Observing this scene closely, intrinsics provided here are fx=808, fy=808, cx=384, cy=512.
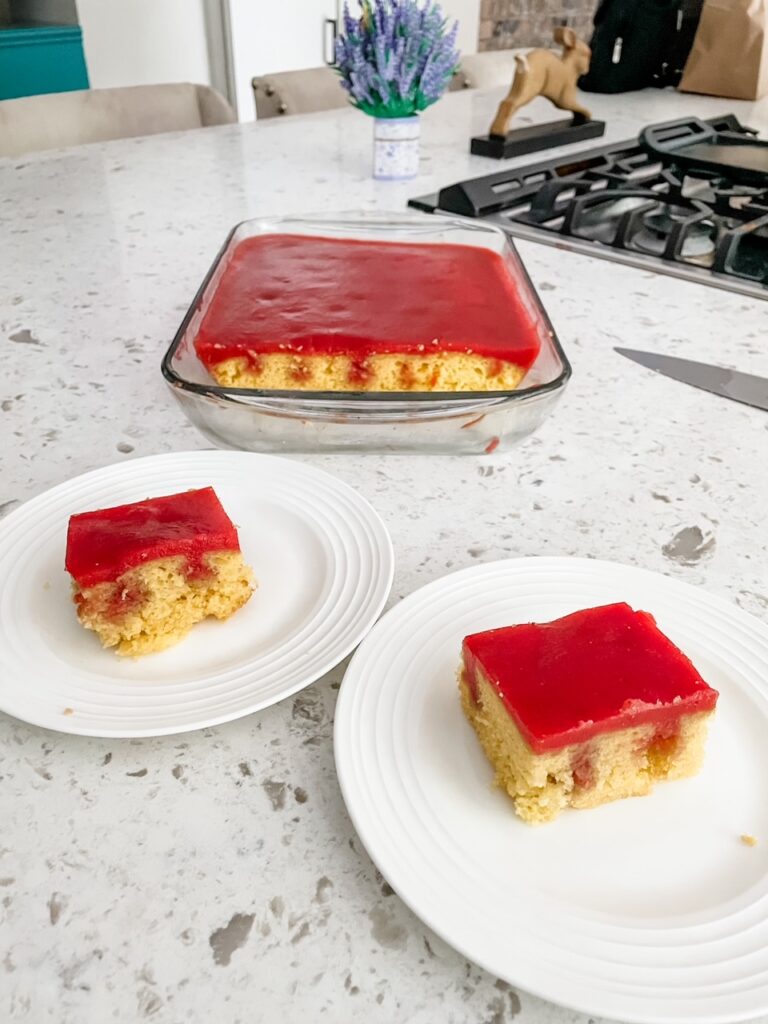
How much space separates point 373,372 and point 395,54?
848 millimetres

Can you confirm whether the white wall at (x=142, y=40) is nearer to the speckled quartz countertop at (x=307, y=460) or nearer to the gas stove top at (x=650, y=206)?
the speckled quartz countertop at (x=307, y=460)

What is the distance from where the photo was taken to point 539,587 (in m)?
0.55

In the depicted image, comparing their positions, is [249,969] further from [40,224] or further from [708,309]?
[40,224]

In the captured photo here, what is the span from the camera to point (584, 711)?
15.9 inches

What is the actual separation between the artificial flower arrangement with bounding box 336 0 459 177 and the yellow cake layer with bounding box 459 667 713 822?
3.92ft

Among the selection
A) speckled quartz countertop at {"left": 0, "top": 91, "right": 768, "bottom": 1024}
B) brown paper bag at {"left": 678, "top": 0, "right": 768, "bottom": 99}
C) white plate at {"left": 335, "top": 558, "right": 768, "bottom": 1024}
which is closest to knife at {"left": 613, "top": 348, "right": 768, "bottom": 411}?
speckled quartz countertop at {"left": 0, "top": 91, "right": 768, "bottom": 1024}

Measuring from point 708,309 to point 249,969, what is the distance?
0.93 meters

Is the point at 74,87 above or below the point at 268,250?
below

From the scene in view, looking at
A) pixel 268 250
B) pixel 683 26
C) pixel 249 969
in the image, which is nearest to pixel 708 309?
pixel 268 250

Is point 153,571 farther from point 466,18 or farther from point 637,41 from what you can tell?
point 466,18

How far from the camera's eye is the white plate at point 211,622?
459 mm

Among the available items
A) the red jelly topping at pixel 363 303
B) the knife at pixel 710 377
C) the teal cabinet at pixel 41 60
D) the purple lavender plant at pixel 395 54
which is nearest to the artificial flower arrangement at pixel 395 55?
Answer: the purple lavender plant at pixel 395 54

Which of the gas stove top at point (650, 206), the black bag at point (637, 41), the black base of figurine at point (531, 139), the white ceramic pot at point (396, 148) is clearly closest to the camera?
the gas stove top at point (650, 206)

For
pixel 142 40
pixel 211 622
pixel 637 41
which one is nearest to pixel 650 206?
pixel 211 622
